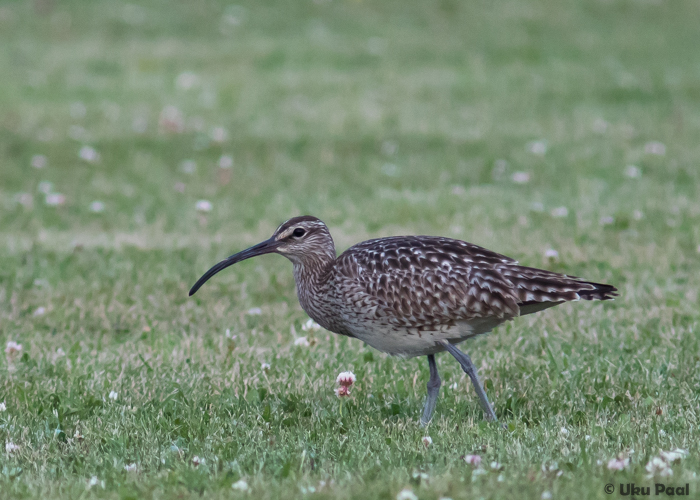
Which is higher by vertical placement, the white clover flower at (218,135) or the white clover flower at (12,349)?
the white clover flower at (12,349)

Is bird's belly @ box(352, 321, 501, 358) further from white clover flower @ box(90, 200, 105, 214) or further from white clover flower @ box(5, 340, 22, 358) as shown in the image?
white clover flower @ box(90, 200, 105, 214)

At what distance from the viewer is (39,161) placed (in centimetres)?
1311

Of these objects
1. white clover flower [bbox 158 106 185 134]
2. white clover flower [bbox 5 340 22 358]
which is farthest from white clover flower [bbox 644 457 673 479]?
white clover flower [bbox 158 106 185 134]

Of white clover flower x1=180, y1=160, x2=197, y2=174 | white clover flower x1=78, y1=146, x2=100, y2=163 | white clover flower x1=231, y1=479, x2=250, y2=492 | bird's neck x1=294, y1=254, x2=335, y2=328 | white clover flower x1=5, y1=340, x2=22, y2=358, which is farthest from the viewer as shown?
white clover flower x1=78, y1=146, x2=100, y2=163

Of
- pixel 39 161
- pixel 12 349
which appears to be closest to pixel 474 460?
pixel 12 349

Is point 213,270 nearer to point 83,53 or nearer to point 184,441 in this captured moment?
point 184,441

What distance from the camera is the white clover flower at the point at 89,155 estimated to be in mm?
13188

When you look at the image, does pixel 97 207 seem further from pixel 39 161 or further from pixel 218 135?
pixel 218 135

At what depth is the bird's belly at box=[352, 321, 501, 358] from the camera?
5.41m

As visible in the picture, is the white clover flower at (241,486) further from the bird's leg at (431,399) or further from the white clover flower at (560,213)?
the white clover flower at (560,213)

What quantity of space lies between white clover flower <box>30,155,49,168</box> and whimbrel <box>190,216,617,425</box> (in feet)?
27.4

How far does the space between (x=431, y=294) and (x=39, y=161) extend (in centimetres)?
914

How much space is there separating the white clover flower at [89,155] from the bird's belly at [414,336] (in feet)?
28.2

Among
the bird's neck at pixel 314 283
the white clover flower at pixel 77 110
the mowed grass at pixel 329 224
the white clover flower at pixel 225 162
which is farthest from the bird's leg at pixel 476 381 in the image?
the white clover flower at pixel 77 110
